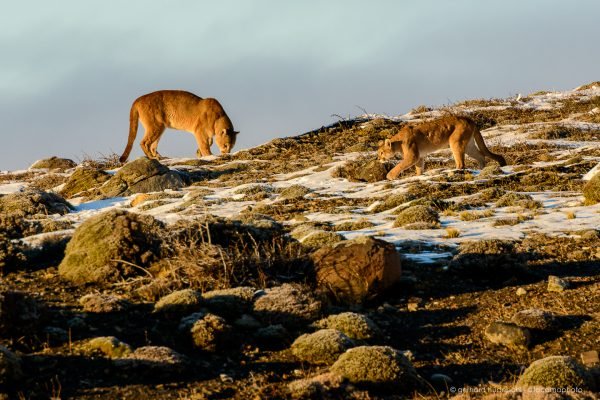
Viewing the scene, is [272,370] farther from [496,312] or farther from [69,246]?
[69,246]

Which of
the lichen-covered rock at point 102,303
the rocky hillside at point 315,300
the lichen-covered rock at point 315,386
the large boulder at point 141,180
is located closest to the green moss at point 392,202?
the rocky hillside at point 315,300

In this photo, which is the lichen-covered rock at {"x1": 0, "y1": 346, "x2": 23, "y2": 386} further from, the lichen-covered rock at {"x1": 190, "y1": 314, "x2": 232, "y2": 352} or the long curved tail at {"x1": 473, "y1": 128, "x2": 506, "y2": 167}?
the long curved tail at {"x1": 473, "y1": 128, "x2": 506, "y2": 167}

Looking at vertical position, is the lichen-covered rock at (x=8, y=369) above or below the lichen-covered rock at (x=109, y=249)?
below

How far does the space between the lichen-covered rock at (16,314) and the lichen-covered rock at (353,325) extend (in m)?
3.31

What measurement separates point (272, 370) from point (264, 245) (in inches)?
153

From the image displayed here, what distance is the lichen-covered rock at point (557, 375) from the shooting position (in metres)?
6.58

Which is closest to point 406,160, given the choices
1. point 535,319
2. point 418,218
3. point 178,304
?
point 418,218

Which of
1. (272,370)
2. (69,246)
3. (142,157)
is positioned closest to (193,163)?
(142,157)

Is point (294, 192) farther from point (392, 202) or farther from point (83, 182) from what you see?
point (83, 182)

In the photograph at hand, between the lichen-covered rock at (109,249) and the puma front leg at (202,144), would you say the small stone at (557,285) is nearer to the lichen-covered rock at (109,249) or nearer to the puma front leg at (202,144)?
the lichen-covered rock at (109,249)

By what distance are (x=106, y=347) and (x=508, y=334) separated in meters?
4.53

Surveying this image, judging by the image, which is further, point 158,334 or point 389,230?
point 389,230

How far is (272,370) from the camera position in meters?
7.27

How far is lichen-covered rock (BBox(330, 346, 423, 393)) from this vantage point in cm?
685
